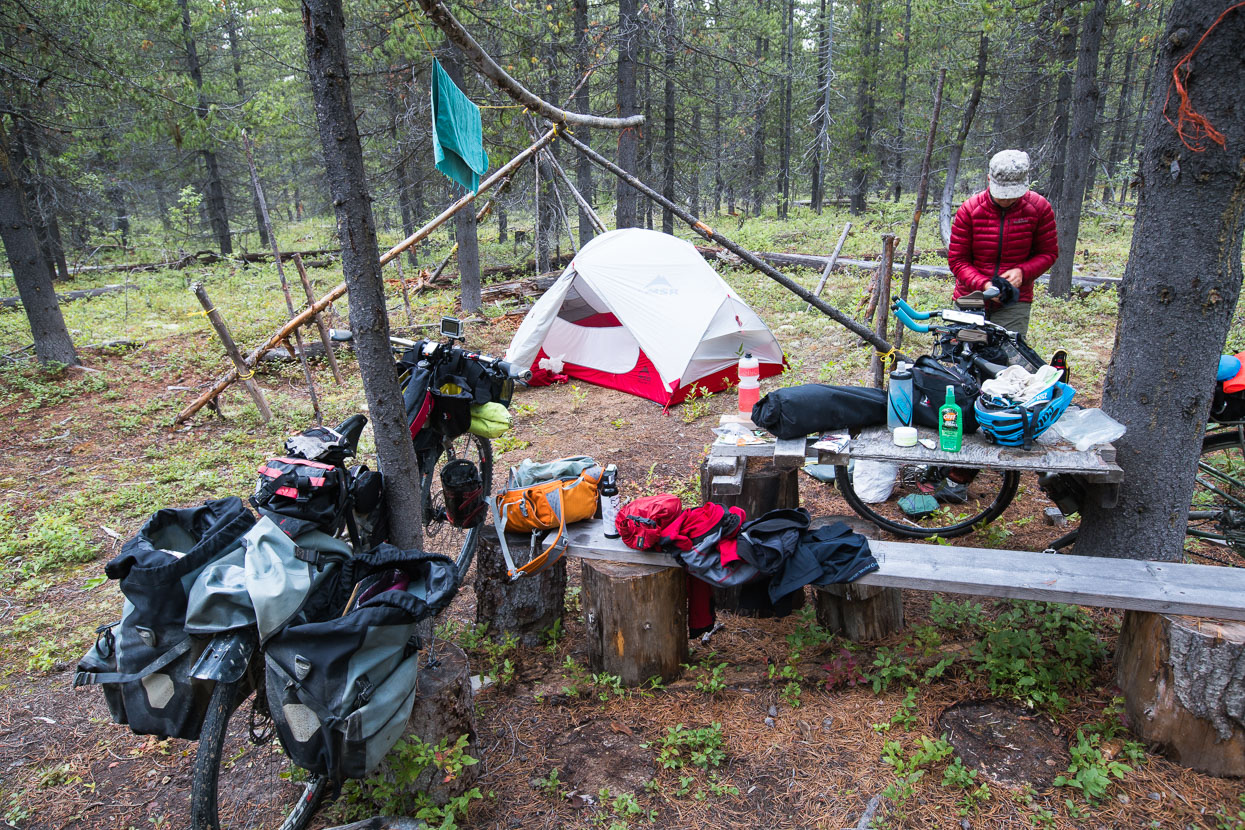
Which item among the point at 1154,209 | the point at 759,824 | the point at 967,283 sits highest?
the point at 1154,209

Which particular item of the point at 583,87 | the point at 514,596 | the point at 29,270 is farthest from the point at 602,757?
the point at 583,87

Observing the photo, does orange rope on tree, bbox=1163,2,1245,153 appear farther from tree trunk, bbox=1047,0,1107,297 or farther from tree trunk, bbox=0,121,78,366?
tree trunk, bbox=0,121,78,366

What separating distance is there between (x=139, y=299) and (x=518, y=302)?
8603 millimetres

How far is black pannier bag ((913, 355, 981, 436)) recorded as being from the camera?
3.55 meters

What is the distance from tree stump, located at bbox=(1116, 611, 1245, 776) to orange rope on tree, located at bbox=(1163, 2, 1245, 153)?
1.91m

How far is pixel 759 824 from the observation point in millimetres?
2492

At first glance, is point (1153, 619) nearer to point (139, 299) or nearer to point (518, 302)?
point (518, 302)

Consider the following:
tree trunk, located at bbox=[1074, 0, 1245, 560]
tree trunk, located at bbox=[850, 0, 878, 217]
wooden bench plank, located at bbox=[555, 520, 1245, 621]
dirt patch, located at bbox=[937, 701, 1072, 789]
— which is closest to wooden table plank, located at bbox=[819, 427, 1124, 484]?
tree trunk, located at bbox=[1074, 0, 1245, 560]

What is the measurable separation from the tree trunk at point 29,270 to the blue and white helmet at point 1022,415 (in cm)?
1001

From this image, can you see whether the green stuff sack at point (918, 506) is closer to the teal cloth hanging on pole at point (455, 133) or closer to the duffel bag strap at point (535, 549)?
the duffel bag strap at point (535, 549)

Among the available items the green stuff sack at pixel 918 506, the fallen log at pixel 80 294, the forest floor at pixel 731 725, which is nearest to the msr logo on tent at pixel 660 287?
the forest floor at pixel 731 725

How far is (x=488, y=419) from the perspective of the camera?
3949 mm

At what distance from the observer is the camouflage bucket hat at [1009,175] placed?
432 cm

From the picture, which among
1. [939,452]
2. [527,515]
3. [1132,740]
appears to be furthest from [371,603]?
[1132,740]
